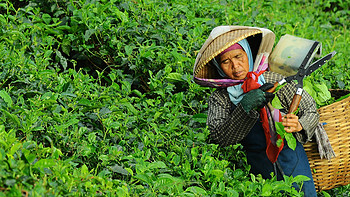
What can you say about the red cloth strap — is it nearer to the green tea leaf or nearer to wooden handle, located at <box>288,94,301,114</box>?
wooden handle, located at <box>288,94,301,114</box>

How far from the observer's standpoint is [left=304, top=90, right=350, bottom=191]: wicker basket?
307 centimetres

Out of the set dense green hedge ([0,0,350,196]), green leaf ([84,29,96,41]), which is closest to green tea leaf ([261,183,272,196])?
dense green hedge ([0,0,350,196])

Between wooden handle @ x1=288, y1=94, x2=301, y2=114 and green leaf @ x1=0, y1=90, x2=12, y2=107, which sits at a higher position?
wooden handle @ x1=288, y1=94, x2=301, y2=114

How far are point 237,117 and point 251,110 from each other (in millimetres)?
91

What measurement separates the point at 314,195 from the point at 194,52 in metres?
1.62

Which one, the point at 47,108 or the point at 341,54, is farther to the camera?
the point at 341,54

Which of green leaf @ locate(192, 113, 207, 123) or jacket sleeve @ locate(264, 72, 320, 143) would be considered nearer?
jacket sleeve @ locate(264, 72, 320, 143)

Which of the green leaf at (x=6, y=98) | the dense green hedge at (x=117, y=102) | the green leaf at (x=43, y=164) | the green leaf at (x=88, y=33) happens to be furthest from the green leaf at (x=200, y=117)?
the green leaf at (x=43, y=164)

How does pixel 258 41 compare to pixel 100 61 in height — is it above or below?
above

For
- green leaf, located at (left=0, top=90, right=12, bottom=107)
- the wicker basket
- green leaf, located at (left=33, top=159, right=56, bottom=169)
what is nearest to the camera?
green leaf, located at (left=33, top=159, right=56, bottom=169)

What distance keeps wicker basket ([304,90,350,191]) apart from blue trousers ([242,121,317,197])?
10 cm

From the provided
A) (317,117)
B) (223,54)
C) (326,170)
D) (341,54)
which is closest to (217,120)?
(223,54)

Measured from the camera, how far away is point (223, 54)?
2977mm

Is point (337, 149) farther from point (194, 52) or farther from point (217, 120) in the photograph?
point (194, 52)
